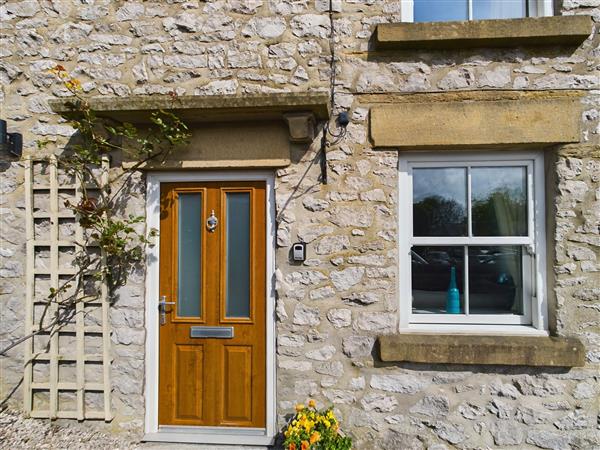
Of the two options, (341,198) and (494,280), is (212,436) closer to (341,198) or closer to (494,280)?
(341,198)

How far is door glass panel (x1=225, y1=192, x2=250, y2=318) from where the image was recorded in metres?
3.18

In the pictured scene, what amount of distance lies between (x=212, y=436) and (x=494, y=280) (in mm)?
2798

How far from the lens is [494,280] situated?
3.15 m

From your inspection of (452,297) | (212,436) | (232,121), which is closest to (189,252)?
(232,121)

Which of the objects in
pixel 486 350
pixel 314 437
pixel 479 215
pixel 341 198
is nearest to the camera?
pixel 314 437

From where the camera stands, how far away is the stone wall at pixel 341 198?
9.46 ft

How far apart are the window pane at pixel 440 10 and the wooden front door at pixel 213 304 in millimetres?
2086

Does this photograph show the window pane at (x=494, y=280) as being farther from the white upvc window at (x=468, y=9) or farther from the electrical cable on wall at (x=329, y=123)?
the white upvc window at (x=468, y=9)

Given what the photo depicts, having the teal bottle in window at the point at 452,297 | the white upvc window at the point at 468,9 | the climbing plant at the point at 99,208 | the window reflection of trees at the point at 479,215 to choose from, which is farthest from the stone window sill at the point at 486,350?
the white upvc window at the point at 468,9

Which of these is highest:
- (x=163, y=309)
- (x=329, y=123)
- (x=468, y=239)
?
(x=329, y=123)

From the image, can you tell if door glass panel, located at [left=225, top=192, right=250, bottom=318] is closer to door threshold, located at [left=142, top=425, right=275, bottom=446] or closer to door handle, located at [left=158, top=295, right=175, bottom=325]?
door handle, located at [left=158, top=295, right=175, bottom=325]

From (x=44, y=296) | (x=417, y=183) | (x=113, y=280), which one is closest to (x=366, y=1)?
(x=417, y=183)

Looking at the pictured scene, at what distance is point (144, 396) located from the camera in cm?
313

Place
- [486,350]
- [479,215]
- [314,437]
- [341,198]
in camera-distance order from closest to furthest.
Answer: [314,437]
[486,350]
[341,198]
[479,215]
